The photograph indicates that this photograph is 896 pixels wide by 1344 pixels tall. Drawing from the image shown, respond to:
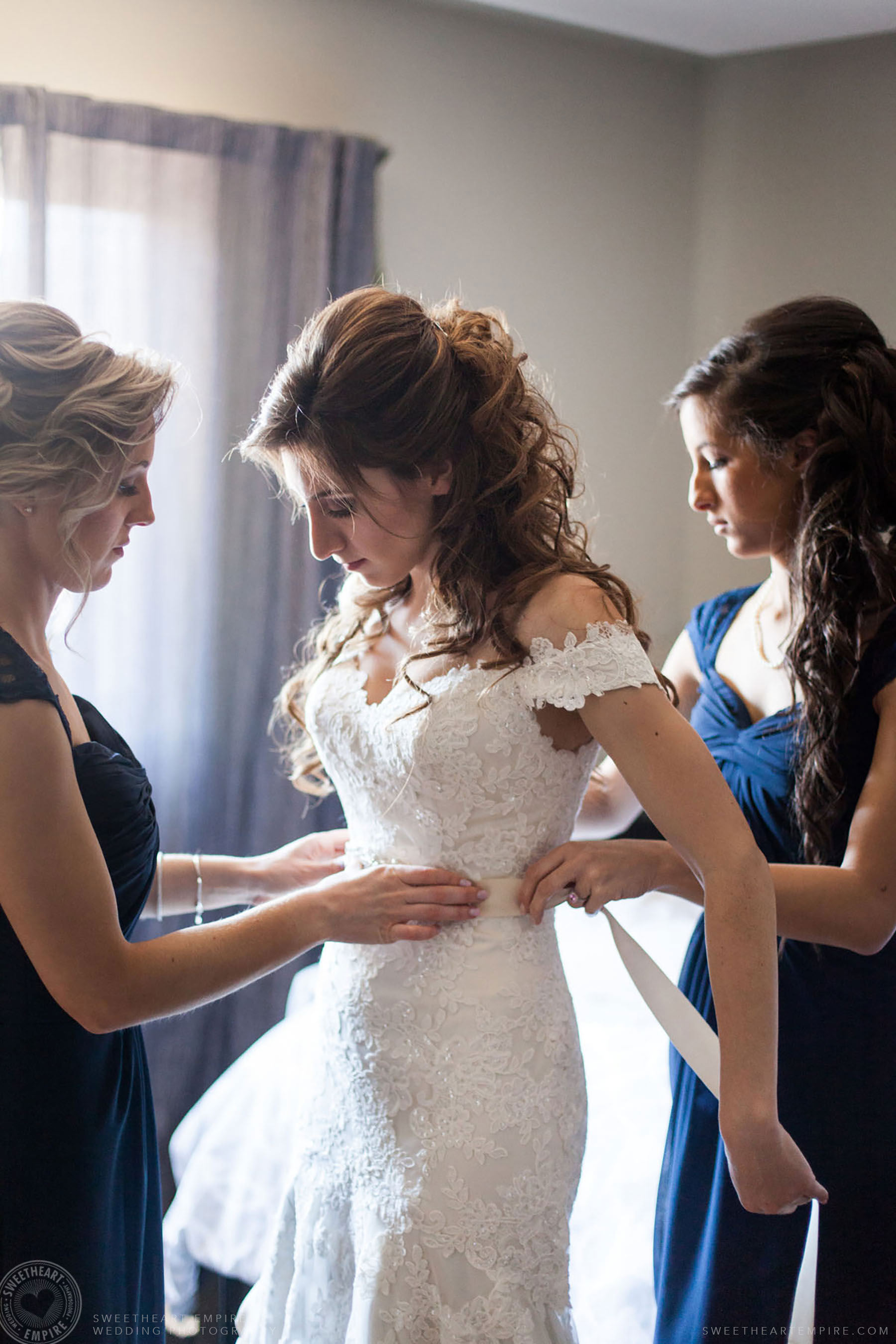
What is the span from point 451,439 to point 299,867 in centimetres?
67

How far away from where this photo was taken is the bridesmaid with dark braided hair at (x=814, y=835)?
1320mm

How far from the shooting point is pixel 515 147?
10.8 feet

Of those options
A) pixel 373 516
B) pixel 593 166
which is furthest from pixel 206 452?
pixel 373 516

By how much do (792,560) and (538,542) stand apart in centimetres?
41

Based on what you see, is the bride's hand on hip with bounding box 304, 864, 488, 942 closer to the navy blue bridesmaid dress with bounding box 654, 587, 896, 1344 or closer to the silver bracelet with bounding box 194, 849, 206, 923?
the silver bracelet with bounding box 194, 849, 206, 923

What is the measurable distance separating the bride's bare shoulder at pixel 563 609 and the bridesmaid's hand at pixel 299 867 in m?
0.49

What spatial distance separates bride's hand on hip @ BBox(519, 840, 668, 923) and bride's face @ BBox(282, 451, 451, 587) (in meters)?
0.41

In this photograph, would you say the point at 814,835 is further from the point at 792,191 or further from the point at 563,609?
the point at 792,191

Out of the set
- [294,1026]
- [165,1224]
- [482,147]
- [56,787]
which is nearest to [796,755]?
[56,787]

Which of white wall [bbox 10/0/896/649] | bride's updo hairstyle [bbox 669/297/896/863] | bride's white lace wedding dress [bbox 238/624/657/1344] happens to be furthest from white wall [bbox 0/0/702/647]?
bride's white lace wedding dress [bbox 238/624/657/1344]

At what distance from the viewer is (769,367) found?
148cm

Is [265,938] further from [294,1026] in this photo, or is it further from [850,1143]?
[294,1026]

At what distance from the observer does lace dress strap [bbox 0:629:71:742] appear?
101cm

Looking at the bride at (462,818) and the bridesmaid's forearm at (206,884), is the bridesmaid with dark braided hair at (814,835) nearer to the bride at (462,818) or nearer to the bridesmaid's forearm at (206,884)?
the bride at (462,818)
